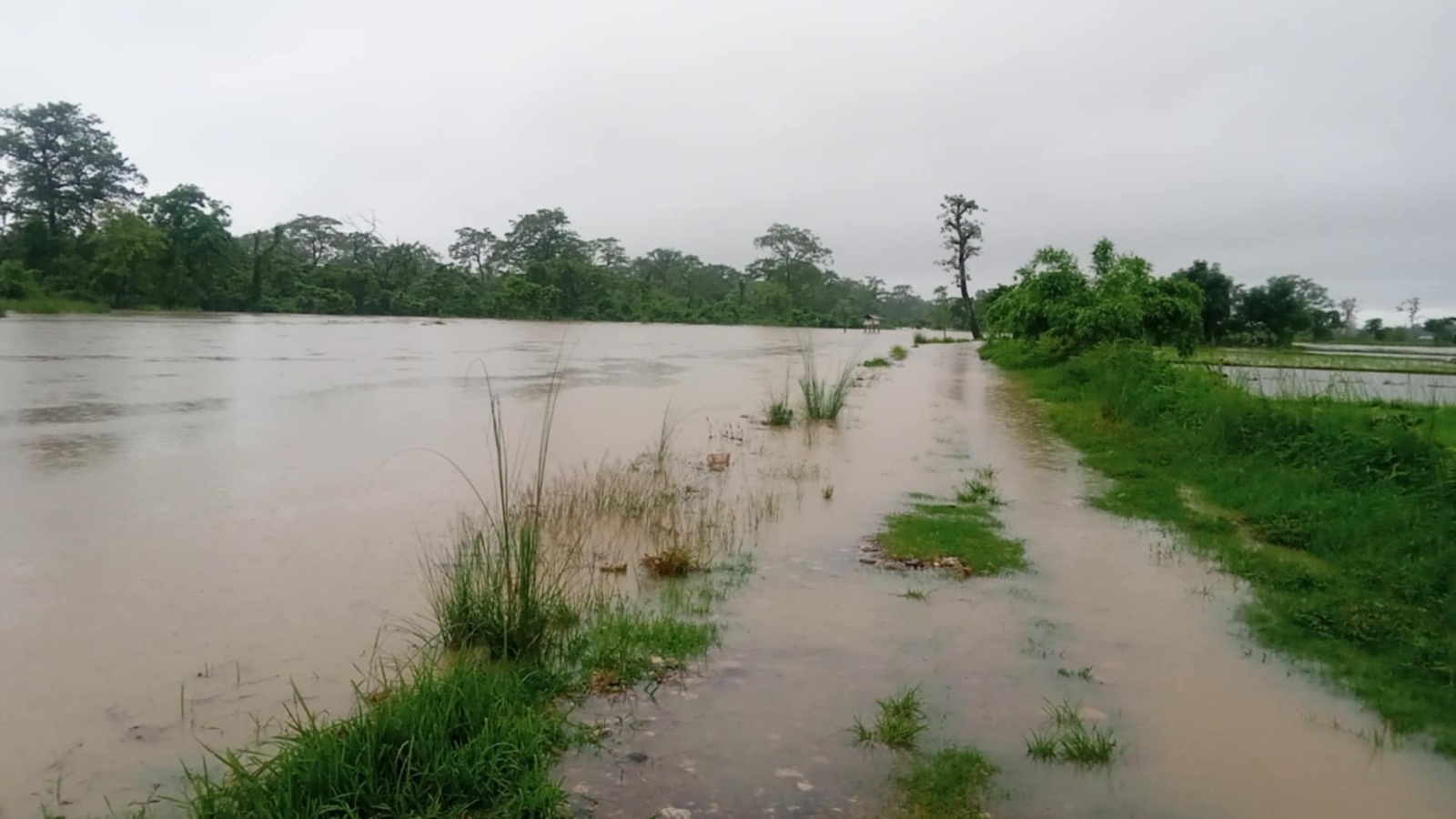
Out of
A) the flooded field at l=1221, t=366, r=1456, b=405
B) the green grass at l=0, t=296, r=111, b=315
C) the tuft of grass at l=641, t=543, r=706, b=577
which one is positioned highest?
the green grass at l=0, t=296, r=111, b=315

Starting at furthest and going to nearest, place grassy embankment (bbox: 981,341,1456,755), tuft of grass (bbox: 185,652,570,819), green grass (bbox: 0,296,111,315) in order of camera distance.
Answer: green grass (bbox: 0,296,111,315)
grassy embankment (bbox: 981,341,1456,755)
tuft of grass (bbox: 185,652,570,819)

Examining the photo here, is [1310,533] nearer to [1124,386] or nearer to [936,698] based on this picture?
[936,698]

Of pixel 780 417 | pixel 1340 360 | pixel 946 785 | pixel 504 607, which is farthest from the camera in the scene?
pixel 1340 360

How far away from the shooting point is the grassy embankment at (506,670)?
2.44 metres

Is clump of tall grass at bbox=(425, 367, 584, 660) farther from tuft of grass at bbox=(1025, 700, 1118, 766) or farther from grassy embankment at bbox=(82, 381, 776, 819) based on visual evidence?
tuft of grass at bbox=(1025, 700, 1118, 766)

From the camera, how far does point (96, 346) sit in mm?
20984

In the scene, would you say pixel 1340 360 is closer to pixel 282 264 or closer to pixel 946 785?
pixel 946 785

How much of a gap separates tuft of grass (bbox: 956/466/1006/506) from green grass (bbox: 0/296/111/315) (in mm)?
38825

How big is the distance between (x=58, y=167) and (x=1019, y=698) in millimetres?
55735

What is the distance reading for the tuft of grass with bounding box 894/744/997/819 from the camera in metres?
2.61

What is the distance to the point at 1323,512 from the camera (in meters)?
5.77

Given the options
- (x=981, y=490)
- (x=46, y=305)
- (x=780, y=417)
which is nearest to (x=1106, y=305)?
(x=780, y=417)

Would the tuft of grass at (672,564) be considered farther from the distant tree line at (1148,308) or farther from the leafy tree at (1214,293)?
the leafy tree at (1214,293)

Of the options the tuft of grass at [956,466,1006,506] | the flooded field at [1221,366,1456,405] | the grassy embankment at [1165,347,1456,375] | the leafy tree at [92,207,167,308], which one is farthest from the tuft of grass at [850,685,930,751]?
the leafy tree at [92,207,167,308]
